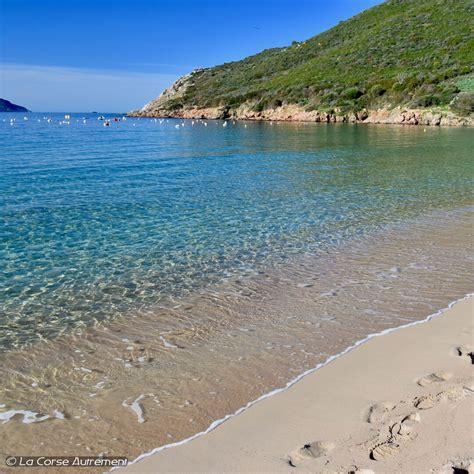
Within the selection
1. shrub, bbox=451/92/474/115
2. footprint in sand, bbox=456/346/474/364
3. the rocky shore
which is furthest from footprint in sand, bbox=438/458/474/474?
shrub, bbox=451/92/474/115

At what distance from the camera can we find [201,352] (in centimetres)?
594

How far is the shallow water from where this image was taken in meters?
4.88

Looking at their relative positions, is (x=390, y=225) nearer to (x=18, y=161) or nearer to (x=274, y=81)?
(x=18, y=161)

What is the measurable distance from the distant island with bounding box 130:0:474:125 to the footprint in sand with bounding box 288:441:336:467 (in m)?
55.7

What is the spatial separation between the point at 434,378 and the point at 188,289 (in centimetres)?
423

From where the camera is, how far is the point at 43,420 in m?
4.62

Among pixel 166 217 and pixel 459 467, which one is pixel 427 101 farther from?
pixel 459 467

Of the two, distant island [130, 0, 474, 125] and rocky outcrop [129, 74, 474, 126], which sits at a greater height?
distant island [130, 0, 474, 125]

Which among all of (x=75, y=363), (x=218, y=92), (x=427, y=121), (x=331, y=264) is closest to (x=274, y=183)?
(x=331, y=264)

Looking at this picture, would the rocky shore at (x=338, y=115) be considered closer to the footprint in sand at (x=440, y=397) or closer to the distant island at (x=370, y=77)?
the distant island at (x=370, y=77)

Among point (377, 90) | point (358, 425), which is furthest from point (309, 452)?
point (377, 90)

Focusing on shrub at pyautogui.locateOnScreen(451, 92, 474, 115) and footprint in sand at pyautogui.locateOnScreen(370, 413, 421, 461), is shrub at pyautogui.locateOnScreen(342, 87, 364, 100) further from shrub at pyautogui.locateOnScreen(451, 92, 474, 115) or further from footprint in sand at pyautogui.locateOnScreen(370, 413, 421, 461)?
footprint in sand at pyautogui.locateOnScreen(370, 413, 421, 461)

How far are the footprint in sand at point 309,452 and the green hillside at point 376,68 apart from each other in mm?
57571

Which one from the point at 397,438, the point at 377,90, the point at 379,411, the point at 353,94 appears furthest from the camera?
the point at 353,94
